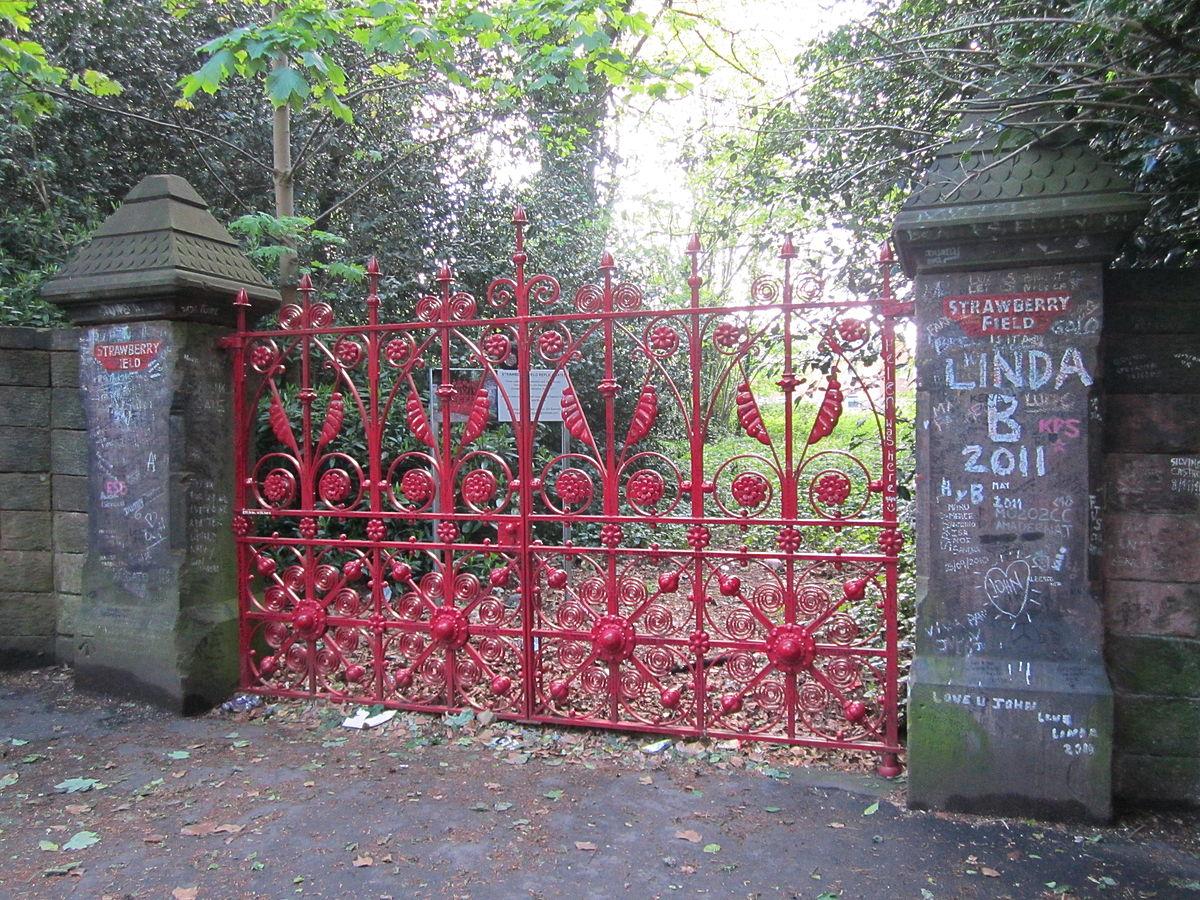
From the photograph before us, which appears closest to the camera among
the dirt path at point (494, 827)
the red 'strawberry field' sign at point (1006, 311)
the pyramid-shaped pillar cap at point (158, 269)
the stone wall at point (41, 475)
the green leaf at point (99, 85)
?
the dirt path at point (494, 827)

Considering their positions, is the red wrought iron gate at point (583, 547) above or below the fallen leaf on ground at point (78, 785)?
above

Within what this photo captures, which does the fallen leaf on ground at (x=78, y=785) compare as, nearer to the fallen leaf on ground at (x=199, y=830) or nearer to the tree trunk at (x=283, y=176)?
the fallen leaf on ground at (x=199, y=830)

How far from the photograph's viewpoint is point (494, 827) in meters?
3.35

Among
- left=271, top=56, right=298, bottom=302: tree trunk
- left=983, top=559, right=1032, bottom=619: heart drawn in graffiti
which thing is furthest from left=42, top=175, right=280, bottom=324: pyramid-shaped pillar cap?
left=983, top=559, right=1032, bottom=619: heart drawn in graffiti

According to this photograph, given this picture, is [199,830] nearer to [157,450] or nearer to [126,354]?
[157,450]

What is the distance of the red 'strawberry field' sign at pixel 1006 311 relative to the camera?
3.31 meters

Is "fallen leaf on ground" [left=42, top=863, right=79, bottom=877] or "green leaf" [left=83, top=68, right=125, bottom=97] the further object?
"green leaf" [left=83, top=68, right=125, bottom=97]

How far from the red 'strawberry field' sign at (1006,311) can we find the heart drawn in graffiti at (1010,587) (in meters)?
0.94

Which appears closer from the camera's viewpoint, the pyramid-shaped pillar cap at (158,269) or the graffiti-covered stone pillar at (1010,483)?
the graffiti-covered stone pillar at (1010,483)

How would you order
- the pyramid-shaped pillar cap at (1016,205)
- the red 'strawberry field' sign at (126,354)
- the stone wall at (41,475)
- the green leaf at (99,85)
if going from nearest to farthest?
the pyramid-shaped pillar cap at (1016,205) → the red 'strawberry field' sign at (126,354) → the stone wall at (41,475) → the green leaf at (99,85)

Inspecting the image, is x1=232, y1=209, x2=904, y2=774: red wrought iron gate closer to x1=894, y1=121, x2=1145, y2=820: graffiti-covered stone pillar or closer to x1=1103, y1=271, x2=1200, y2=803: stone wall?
x1=894, y1=121, x2=1145, y2=820: graffiti-covered stone pillar

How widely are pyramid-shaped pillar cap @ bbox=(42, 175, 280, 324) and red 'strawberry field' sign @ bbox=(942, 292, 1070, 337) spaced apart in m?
3.79

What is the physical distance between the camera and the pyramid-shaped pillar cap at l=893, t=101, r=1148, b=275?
3.18 metres

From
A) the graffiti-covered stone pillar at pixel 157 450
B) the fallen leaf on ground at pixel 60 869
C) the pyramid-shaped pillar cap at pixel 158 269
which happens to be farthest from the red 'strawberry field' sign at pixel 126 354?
the fallen leaf on ground at pixel 60 869
